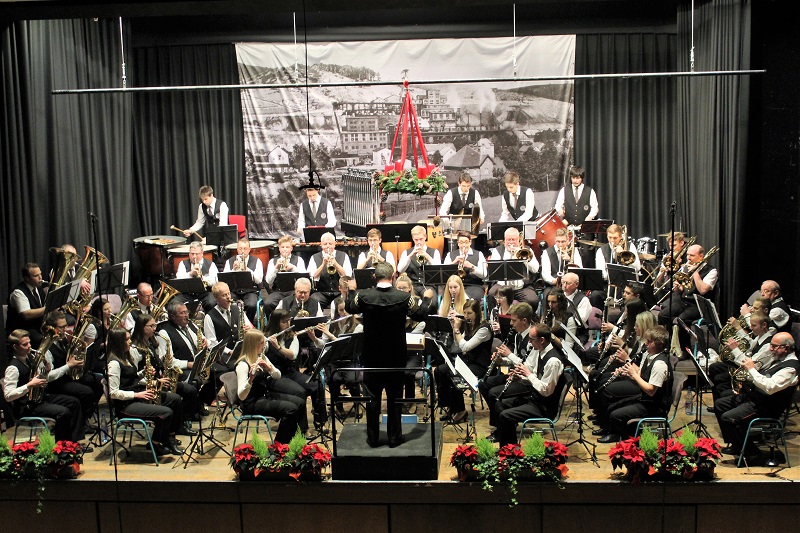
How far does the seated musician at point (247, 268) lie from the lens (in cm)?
1158

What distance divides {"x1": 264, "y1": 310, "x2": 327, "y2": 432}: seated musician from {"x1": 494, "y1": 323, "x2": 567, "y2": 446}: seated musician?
70.4 inches

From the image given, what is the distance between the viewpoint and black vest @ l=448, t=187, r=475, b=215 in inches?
527

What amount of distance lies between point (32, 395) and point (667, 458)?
575cm

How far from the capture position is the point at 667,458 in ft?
24.8

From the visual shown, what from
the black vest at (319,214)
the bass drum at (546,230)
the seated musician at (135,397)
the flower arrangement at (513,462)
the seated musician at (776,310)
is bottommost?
the flower arrangement at (513,462)

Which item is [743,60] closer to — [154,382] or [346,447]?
[346,447]

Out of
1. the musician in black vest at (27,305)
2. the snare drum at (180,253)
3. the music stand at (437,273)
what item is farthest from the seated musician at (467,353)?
the musician in black vest at (27,305)

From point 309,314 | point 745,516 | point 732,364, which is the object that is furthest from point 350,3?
point 745,516

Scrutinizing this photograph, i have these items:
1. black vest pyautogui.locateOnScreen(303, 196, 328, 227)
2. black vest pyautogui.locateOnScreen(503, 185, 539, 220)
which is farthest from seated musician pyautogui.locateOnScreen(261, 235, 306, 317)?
black vest pyautogui.locateOnScreen(503, 185, 539, 220)

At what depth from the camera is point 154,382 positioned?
8.69m

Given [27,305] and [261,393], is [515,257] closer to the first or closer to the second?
[261,393]

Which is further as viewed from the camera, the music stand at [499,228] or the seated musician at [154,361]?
the music stand at [499,228]

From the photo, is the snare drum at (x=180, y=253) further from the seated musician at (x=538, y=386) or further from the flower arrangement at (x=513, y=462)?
the flower arrangement at (x=513, y=462)

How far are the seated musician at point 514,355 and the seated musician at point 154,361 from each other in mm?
2903
